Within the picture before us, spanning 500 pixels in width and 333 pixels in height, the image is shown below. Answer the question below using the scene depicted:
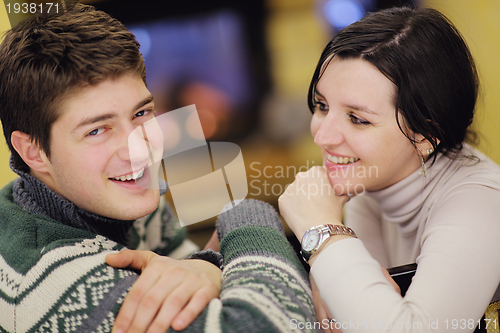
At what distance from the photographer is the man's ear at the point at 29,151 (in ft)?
3.17

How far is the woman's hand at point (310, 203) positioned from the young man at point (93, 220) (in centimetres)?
6

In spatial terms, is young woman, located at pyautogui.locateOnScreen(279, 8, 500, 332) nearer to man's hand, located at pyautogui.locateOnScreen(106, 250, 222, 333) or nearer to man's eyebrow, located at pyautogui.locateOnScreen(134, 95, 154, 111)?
man's hand, located at pyautogui.locateOnScreen(106, 250, 222, 333)

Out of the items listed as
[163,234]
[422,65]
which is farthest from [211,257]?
[422,65]

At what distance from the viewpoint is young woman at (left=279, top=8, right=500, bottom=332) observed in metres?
0.78

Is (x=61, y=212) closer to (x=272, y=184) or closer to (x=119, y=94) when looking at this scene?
(x=119, y=94)

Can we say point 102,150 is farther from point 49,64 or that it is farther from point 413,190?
point 413,190

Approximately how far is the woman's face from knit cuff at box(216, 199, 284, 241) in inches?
8.3

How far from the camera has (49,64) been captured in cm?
89

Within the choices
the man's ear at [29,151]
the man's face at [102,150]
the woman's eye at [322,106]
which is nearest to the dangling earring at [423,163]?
the woman's eye at [322,106]

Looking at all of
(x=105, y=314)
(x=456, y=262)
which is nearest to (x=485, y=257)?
(x=456, y=262)

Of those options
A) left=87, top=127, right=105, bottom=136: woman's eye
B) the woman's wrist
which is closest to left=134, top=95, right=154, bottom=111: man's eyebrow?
left=87, top=127, right=105, bottom=136: woman's eye

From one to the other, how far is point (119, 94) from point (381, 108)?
703mm

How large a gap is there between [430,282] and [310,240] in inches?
10.9

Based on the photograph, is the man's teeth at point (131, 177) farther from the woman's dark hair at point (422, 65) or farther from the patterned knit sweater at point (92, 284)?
the woman's dark hair at point (422, 65)
